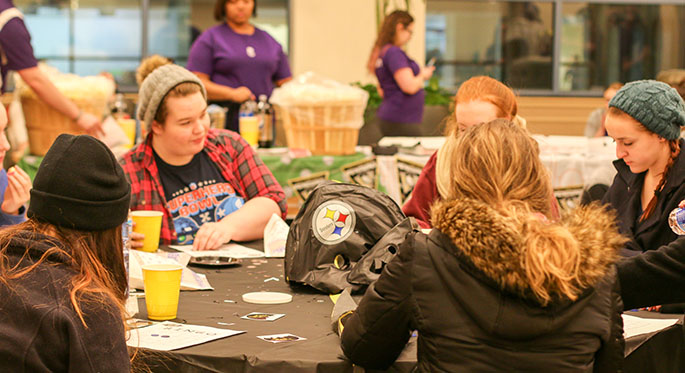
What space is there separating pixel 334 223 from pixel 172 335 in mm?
607

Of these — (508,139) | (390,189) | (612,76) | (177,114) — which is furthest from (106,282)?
(612,76)

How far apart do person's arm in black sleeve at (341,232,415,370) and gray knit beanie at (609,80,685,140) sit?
120 cm

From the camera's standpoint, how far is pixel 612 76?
32.6ft

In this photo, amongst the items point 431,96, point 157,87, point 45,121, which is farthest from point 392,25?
point 157,87

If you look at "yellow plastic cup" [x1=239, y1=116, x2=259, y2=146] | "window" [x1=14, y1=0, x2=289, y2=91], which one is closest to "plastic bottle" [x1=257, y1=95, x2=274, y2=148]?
"yellow plastic cup" [x1=239, y1=116, x2=259, y2=146]

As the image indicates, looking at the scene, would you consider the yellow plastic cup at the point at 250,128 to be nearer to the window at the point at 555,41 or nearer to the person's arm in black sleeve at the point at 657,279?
the person's arm in black sleeve at the point at 657,279

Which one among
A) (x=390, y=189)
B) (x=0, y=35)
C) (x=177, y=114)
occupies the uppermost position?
(x=0, y=35)

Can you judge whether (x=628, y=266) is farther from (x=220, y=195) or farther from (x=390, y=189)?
(x=390, y=189)

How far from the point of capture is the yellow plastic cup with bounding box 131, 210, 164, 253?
8.59 feet

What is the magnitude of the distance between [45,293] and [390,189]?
320cm

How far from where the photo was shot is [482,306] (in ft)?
5.10

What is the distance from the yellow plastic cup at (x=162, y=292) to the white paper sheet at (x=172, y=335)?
0.14ft

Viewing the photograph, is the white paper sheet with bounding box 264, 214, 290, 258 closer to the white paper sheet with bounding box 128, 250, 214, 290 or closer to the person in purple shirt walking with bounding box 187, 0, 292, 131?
the white paper sheet with bounding box 128, 250, 214, 290

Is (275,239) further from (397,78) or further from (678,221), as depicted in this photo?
(397,78)
